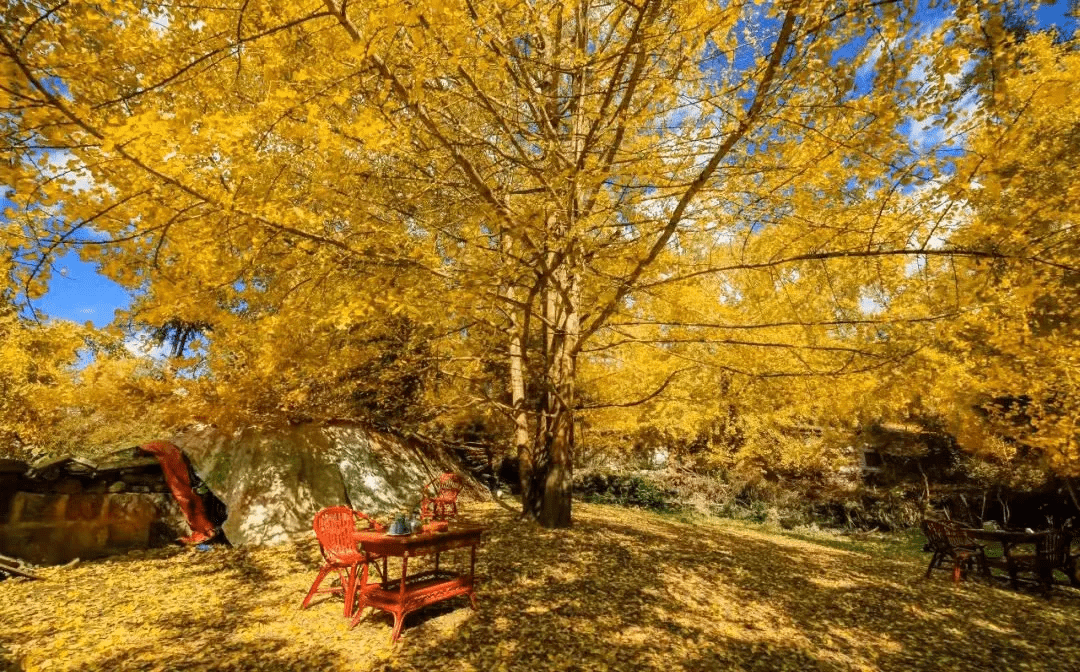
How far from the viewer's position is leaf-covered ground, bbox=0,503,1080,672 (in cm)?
365

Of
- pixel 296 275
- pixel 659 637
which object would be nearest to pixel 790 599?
pixel 659 637

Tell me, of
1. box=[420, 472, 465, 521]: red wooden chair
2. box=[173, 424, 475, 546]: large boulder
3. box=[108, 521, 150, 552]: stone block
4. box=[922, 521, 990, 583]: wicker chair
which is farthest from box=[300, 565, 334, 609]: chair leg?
box=[922, 521, 990, 583]: wicker chair

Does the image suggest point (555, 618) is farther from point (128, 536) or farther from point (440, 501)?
point (128, 536)

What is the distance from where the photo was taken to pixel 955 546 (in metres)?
6.68

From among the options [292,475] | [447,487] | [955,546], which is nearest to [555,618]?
[292,475]

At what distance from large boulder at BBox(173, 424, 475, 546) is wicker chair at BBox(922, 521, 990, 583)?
7918 millimetres

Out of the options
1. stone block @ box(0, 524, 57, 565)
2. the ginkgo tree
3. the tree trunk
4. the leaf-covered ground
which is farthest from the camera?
the tree trunk

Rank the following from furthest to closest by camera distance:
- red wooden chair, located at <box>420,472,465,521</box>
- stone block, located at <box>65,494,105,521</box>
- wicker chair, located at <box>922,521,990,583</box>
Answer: red wooden chair, located at <box>420,472,465,521</box>, wicker chair, located at <box>922,521,990,583</box>, stone block, located at <box>65,494,105,521</box>

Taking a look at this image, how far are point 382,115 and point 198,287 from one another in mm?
1818

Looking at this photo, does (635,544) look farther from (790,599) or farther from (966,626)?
(966,626)

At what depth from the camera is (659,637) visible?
4039 millimetres

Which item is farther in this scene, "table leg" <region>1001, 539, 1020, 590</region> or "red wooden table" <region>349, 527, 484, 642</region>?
"table leg" <region>1001, 539, 1020, 590</region>

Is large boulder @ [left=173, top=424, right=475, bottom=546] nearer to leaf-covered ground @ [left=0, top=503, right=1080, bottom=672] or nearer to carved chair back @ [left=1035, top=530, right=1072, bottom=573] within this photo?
leaf-covered ground @ [left=0, top=503, right=1080, bottom=672]

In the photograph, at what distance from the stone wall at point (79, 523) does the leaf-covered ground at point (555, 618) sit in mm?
459
